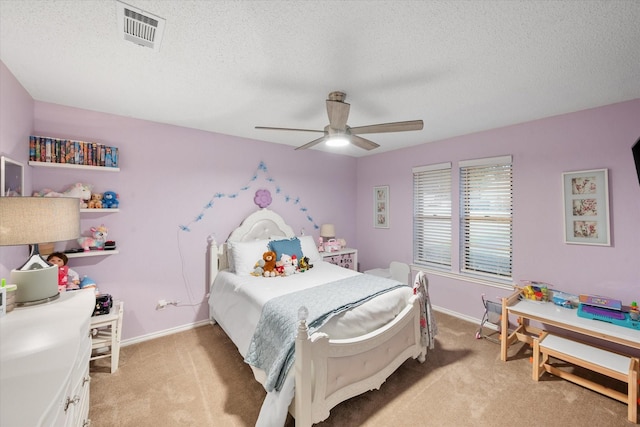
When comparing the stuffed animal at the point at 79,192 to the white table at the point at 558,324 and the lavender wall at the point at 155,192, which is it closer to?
the lavender wall at the point at 155,192

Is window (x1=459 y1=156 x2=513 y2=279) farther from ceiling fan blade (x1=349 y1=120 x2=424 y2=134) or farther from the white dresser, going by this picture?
the white dresser

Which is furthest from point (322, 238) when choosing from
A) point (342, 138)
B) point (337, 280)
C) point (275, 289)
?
point (342, 138)

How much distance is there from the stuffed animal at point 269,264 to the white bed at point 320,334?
0.31 ft

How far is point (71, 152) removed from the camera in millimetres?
2391

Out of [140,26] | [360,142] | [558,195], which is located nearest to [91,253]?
[140,26]

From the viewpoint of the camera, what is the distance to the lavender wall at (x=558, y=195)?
2.31 metres

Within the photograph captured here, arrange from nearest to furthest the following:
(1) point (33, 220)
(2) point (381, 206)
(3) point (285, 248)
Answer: (1) point (33, 220), (3) point (285, 248), (2) point (381, 206)

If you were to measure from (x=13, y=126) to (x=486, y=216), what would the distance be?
4585 millimetres

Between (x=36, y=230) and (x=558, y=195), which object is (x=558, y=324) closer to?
(x=558, y=195)

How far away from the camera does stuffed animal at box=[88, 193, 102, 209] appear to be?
2.48 m

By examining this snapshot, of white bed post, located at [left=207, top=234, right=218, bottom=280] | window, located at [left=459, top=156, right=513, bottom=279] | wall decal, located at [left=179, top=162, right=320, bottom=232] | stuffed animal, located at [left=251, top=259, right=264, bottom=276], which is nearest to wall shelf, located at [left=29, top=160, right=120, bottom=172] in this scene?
wall decal, located at [left=179, top=162, right=320, bottom=232]

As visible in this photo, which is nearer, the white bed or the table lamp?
the table lamp

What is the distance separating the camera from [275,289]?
2.43 m

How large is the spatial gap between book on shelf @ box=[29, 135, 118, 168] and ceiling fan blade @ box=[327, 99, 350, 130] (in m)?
2.19
